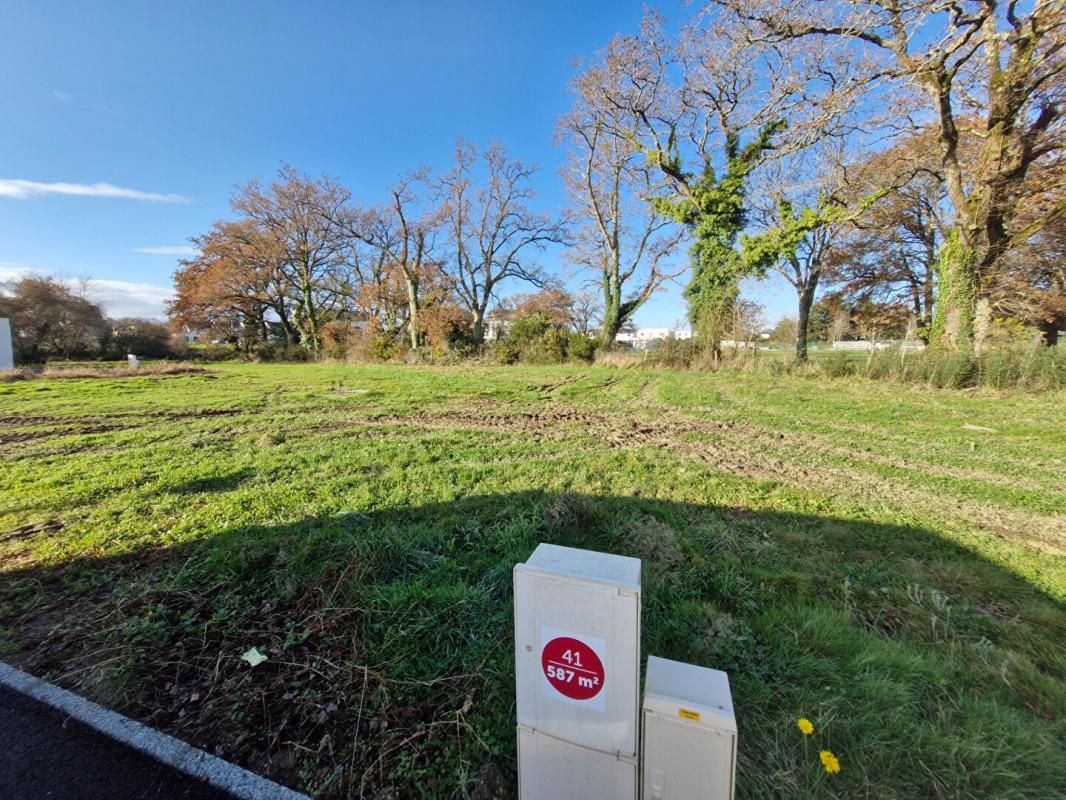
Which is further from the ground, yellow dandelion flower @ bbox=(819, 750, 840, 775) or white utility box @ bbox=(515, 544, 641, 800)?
white utility box @ bbox=(515, 544, 641, 800)

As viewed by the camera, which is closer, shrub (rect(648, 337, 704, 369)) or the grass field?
the grass field

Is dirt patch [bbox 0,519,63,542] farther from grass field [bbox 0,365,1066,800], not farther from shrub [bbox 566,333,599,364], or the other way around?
shrub [bbox 566,333,599,364]

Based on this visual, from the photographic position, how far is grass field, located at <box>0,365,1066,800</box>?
1.62 meters

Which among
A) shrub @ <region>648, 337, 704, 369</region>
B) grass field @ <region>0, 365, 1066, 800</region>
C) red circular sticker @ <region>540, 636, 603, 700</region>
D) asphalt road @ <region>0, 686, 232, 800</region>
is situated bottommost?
asphalt road @ <region>0, 686, 232, 800</region>

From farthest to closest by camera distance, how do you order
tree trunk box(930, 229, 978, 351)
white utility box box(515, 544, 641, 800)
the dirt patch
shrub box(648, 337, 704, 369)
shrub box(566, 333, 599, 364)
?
Answer: shrub box(566, 333, 599, 364) < shrub box(648, 337, 704, 369) < tree trunk box(930, 229, 978, 351) < the dirt patch < white utility box box(515, 544, 641, 800)

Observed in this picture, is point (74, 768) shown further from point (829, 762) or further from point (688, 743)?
point (829, 762)

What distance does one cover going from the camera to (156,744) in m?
1.61

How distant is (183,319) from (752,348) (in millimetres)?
35247

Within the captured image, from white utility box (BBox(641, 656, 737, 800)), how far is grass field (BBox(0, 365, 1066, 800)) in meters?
0.43

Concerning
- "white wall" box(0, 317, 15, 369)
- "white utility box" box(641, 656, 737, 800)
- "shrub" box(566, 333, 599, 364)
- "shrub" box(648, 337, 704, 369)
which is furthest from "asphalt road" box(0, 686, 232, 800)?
"white wall" box(0, 317, 15, 369)

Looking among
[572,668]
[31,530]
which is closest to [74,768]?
[572,668]

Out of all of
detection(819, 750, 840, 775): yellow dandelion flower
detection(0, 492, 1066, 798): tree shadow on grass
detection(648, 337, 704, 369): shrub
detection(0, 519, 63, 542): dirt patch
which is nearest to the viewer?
detection(819, 750, 840, 775): yellow dandelion flower

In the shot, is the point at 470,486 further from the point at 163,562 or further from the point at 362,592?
the point at 163,562

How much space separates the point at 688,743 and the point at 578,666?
15.3 inches
